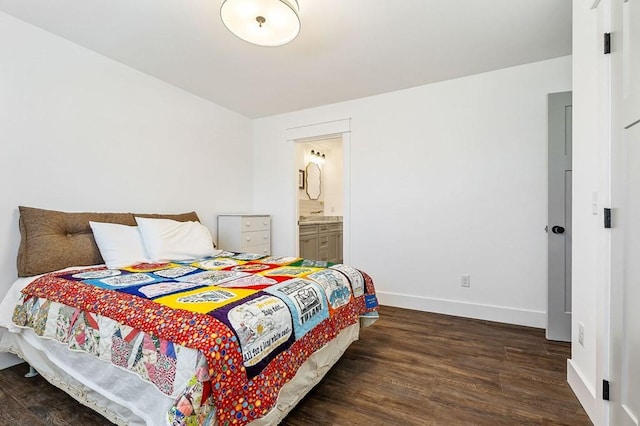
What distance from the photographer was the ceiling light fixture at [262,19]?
156cm

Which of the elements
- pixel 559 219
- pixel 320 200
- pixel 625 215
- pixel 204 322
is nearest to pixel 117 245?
pixel 204 322

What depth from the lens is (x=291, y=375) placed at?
4.23 feet

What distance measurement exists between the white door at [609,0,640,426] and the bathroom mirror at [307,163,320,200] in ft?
14.2

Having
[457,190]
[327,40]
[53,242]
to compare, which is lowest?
[53,242]

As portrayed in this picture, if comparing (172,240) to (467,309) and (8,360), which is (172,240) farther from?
(467,309)

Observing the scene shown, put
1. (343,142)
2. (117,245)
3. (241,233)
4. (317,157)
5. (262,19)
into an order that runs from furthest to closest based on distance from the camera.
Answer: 1. (317,157)
2. (343,142)
3. (241,233)
4. (117,245)
5. (262,19)

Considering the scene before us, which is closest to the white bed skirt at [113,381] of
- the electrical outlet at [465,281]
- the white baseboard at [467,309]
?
the white baseboard at [467,309]

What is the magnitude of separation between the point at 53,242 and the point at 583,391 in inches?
132

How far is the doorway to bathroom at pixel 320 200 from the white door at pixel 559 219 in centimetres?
242

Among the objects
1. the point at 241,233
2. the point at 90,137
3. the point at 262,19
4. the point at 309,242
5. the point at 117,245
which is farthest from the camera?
the point at 309,242

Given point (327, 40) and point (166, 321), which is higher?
point (327, 40)

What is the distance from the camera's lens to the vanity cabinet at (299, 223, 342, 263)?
14.1 feet

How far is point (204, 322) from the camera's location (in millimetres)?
1045

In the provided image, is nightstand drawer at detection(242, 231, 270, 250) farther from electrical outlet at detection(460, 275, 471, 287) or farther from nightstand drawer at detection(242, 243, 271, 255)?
electrical outlet at detection(460, 275, 471, 287)
